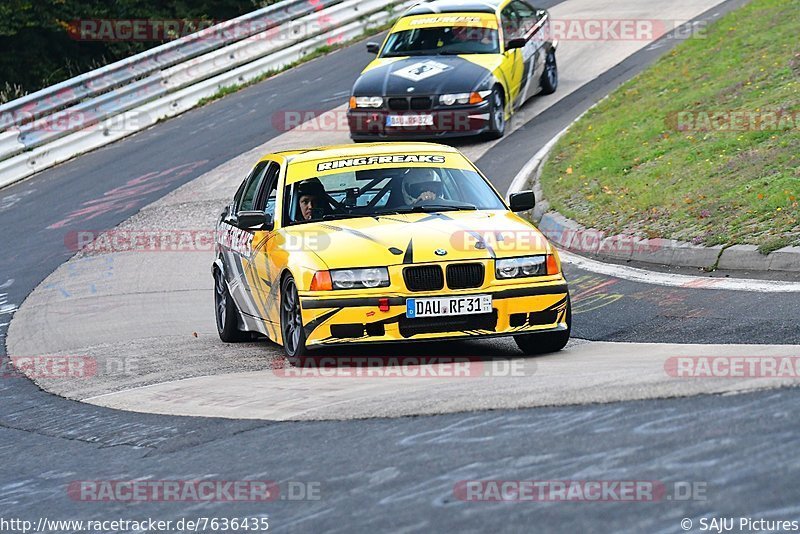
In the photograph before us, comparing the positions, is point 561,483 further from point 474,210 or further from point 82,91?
point 82,91

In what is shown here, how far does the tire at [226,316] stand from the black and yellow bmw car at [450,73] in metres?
7.90

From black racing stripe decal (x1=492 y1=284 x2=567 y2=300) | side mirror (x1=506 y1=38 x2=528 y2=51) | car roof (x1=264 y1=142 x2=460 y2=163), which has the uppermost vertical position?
car roof (x1=264 y1=142 x2=460 y2=163)

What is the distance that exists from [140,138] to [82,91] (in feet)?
4.42

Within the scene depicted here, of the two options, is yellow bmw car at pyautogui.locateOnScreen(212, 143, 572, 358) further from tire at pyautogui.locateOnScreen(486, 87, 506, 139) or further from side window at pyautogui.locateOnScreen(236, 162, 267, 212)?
tire at pyautogui.locateOnScreen(486, 87, 506, 139)

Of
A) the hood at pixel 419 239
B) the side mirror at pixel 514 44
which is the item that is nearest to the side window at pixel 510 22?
the side mirror at pixel 514 44

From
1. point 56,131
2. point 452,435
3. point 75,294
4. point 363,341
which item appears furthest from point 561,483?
point 56,131

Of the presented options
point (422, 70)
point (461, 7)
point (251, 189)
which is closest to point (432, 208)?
point (251, 189)

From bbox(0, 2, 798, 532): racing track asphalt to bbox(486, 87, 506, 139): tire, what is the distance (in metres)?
10.1

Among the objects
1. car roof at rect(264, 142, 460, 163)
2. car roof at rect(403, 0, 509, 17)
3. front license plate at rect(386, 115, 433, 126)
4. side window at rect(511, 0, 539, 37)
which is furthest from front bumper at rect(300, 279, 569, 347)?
side window at rect(511, 0, 539, 37)

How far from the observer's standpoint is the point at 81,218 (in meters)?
19.0

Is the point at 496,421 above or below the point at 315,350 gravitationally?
above

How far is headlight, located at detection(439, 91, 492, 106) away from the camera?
766 inches

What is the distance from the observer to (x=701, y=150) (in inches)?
602

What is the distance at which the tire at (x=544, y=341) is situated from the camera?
9523 mm
